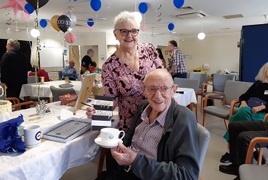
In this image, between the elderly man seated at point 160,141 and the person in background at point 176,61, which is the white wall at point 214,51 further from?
the elderly man seated at point 160,141

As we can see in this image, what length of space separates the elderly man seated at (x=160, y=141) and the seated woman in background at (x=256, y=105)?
1692mm

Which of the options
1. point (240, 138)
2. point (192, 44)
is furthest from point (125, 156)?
point (192, 44)

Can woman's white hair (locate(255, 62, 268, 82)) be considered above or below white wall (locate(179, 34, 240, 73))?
below

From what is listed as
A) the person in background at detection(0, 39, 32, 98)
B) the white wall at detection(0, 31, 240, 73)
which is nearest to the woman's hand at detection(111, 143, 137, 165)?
the person in background at detection(0, 39, 32, 98)

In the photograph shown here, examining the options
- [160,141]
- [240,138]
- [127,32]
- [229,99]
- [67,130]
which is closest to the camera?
[160,141]

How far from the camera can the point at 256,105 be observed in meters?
2.70

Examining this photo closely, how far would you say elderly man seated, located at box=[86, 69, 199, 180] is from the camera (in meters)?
1.09

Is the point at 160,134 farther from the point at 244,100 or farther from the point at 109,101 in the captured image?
the point at 244,100

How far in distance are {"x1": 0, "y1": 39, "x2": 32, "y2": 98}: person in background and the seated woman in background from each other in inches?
150

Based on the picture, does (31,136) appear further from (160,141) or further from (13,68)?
(13,68)

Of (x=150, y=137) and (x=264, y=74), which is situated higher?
(x=264, y=74)

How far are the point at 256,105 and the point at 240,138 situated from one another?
2.53ft

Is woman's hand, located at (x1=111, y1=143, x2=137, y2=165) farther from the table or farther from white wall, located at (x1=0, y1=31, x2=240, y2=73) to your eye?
white wall, located at (x1=0, y1=31, x2=240, y2=73)

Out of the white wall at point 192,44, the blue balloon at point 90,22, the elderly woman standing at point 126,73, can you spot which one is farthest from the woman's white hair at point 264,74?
the white wall at point 192,44
